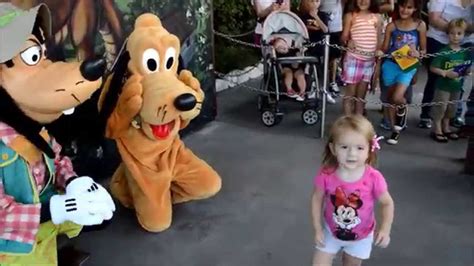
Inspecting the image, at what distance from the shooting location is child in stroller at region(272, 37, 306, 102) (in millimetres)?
5266

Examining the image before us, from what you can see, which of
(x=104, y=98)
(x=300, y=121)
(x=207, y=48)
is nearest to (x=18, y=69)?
(x=104, y=98)

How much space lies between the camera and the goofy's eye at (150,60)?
3.22 metres

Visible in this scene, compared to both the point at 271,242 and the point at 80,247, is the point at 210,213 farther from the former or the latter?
the point at 80,247

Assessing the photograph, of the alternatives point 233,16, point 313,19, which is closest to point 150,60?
point 313,19

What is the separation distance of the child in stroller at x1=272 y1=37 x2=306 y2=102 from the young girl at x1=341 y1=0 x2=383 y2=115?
506 millimetres

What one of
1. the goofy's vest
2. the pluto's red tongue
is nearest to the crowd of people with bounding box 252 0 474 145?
the pluto's red tongue

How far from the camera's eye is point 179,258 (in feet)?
10.6

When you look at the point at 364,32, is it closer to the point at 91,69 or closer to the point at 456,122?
the point at 456,122

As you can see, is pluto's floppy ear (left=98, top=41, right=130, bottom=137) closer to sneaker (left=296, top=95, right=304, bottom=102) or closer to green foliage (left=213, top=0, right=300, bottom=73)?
sneaker (left=296, top=95, right=304, bottom=102)

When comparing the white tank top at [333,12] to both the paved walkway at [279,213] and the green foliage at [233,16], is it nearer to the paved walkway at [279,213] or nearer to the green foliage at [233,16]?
the green foliage at [233,16]

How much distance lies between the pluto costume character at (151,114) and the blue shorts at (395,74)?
195cm

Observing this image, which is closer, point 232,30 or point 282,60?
point 282,60

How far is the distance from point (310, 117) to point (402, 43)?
107 cm

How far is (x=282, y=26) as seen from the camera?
5281 millimetres
